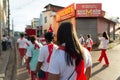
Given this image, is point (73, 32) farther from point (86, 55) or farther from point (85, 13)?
point (85, 13)

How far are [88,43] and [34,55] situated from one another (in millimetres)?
12032

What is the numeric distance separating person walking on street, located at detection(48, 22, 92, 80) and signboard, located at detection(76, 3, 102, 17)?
31.1 metres

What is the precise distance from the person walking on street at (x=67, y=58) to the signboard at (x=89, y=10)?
3108 cm

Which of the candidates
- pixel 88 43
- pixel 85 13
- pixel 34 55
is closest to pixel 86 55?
pixel 34 55

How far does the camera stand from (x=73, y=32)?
3945mm

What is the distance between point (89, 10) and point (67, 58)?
Result: 3143 centimetres

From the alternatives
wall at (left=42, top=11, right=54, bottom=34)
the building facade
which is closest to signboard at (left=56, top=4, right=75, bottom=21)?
wall at (left=42, top=11, right=54, bottom=34)

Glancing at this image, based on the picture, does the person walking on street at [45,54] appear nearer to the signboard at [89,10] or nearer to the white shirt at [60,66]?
the white shirt at [60,66]

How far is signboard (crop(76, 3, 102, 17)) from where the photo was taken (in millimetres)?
34875

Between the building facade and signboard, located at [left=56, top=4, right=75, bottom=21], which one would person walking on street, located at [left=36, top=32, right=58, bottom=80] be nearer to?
signboard, located at [left=56, top=4, right=75, bottom=21]

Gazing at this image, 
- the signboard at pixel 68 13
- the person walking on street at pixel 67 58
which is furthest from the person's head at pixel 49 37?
the signboard at pixel 68 13

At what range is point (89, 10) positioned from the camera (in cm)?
3503

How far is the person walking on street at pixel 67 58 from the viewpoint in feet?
12.7

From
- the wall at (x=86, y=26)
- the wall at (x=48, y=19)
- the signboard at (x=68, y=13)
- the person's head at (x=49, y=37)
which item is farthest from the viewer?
the wall at (x=48, y=19)
